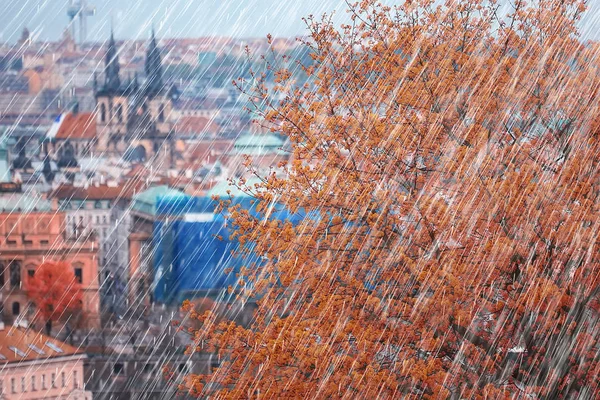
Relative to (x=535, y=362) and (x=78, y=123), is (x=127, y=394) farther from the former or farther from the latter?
(x=78, y=123)

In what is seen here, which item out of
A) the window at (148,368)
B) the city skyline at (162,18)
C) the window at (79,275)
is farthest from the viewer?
the city skyline at (162,18)

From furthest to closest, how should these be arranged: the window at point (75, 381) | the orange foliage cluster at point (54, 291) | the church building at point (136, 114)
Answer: the church building at point (136, 114), the orange foliage cluster at point (54, 291), the window at point (75, 381)

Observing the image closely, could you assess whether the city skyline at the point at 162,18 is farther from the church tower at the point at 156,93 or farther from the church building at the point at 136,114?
the church building at the point at 136,114

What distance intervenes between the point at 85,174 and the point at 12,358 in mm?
36204

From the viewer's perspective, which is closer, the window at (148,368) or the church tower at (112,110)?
the window at (148,368)

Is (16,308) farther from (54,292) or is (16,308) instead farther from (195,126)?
(195,126)

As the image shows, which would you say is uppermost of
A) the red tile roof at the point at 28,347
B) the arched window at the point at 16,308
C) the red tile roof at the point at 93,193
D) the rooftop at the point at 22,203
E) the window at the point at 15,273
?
the red tile roof at the point at 93,193

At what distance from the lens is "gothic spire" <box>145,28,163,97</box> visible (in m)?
86.6

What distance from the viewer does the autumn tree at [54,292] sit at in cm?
3822

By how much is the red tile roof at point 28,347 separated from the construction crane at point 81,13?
9167 cm

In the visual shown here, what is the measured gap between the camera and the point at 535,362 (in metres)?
5.85

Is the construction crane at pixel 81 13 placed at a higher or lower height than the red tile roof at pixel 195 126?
higher

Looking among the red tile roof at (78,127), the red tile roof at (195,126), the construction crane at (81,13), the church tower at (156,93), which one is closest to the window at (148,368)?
the red tile roof at (195,126)

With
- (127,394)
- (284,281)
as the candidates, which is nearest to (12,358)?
(127,394)
